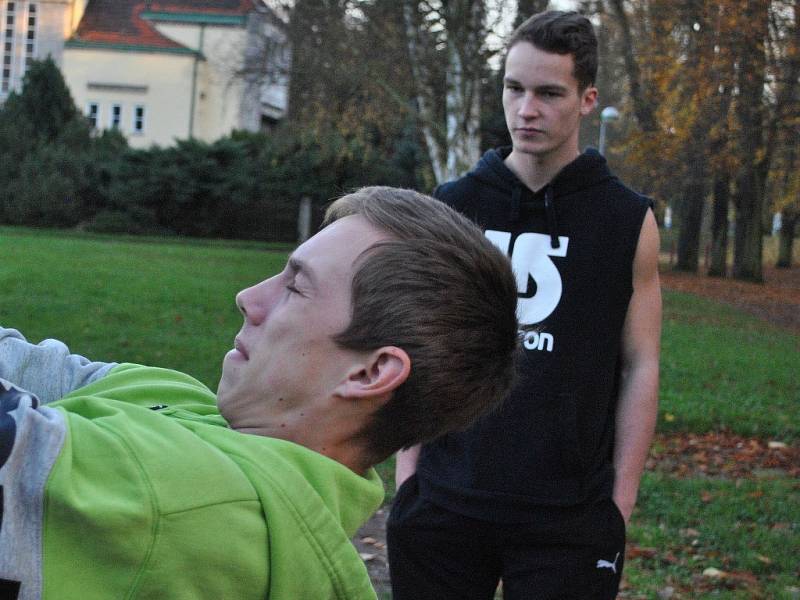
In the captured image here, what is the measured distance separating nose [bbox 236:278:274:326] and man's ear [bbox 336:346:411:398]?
0.52ft

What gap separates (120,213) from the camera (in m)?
40.0

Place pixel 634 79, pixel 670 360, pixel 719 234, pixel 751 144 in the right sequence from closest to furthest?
pixel 670 360
pixel 751 144
pixel 634 79
pixel 719 234

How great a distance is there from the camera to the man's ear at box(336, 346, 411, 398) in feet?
5.10

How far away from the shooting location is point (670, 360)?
15.1 m

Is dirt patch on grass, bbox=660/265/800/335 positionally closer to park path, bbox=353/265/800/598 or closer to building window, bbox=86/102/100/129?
park path, bbox=353/265/800/598

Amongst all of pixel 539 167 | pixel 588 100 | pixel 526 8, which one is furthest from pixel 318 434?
pixel 526 8

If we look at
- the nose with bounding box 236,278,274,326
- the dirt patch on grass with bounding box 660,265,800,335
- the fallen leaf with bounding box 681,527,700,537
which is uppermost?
the nose with bounding box 236,278,274,326

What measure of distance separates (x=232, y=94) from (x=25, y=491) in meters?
55.6

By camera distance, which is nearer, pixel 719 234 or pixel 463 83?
pixel 463 83

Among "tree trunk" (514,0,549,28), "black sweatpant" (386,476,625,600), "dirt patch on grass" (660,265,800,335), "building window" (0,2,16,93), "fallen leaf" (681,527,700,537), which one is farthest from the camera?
"building window" (0,2,16,93)

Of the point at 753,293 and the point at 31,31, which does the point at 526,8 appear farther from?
the point at 31,31

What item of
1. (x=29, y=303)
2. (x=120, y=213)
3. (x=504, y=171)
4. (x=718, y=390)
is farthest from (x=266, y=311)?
(x=120, y=213)

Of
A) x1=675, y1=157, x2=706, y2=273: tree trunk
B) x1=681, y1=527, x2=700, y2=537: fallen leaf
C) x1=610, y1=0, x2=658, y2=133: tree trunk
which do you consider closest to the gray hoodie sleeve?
x1=681, y1=527, x2=700, y2=537: fallen leaf

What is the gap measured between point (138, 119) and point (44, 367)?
5609 centimetres
